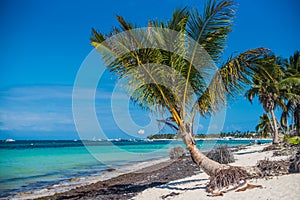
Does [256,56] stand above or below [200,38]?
below

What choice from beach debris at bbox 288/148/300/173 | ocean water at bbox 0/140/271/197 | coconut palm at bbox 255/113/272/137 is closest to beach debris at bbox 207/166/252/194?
beach debris at bbox 288/148/300/173

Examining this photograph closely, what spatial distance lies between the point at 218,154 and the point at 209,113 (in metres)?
8.08

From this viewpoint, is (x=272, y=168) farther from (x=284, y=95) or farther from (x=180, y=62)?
(x=284, y=95)

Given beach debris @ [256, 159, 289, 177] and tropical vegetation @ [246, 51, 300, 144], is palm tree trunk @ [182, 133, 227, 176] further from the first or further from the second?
tropical vegetation @ [246, 51, 300, 144]

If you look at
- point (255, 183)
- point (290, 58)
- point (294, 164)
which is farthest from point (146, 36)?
point (290, 58)

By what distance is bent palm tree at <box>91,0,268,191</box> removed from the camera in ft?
22.8

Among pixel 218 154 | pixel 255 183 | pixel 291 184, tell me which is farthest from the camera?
pixel 218 154

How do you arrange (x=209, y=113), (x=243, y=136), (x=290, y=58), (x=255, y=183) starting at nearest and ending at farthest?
(x=255, y=183) < (x=209, y=113) < (x=290, y=58) < (x=243, y=136)

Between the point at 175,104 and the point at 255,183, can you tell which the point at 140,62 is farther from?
the point at 255,183

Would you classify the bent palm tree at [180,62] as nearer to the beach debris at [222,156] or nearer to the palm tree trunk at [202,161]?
the palm tree trunk at [202,161]

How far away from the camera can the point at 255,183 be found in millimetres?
6309

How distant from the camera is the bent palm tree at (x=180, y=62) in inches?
274

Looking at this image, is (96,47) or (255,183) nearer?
(255,183)

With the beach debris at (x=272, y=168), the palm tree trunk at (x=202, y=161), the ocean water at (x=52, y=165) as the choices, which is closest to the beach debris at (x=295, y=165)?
the beach debris at (x=272, y=168)
